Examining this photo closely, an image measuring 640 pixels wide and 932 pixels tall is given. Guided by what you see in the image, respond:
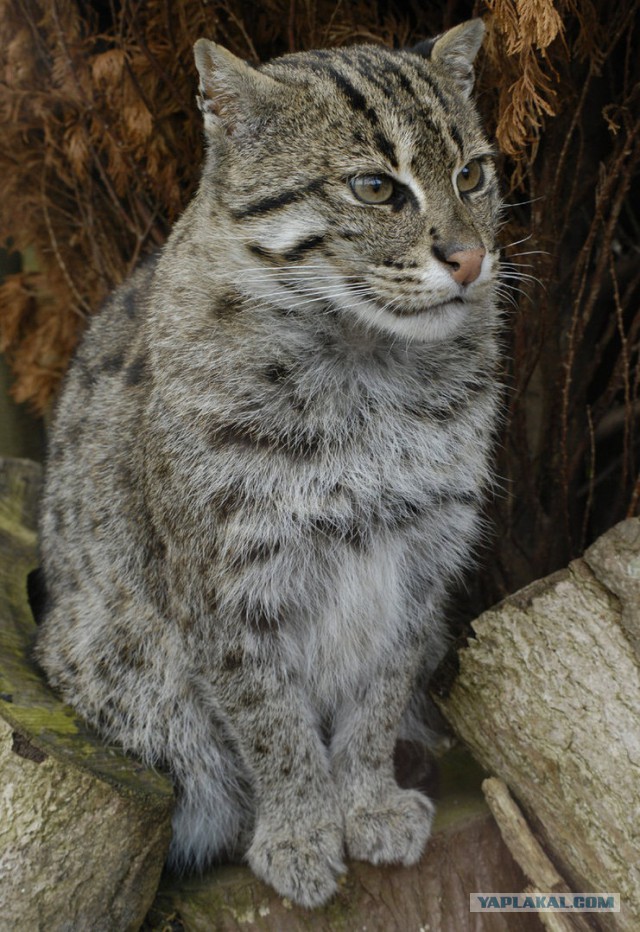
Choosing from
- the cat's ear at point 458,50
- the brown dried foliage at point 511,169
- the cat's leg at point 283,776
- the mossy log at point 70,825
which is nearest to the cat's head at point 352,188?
the cat's ear at point 458,50

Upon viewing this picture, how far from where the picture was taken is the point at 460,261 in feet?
7.98

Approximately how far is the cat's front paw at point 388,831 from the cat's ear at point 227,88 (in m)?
2.13

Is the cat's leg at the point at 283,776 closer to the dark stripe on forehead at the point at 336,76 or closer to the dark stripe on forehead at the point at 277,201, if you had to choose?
the dark stripe on forehead at the point at 277,201

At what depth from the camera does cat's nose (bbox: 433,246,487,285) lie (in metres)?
2.43

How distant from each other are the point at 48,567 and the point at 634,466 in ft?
7.97

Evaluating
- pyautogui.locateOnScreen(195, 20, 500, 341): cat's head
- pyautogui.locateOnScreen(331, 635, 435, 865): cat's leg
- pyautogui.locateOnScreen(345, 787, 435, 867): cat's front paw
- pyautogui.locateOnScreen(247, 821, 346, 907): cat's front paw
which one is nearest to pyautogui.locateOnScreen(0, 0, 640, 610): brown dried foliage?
pyautogui.locateOnScreen(195, 20, 500, 341): cat's head

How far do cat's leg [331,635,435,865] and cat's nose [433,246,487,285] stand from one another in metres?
1.23

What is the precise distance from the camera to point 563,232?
3549 mm

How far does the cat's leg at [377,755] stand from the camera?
3.04 m

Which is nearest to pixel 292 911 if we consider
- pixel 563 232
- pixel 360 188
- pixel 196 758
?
pixel 196 758

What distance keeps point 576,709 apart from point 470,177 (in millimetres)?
1572

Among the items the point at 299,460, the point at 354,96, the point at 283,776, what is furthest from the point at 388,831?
the point at 354,96

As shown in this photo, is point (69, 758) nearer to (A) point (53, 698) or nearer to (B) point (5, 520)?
(A) point (53, 698)

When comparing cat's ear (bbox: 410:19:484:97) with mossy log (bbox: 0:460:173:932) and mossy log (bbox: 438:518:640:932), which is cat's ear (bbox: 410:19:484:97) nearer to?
mossy log (bbox: 438:518:640:932)
